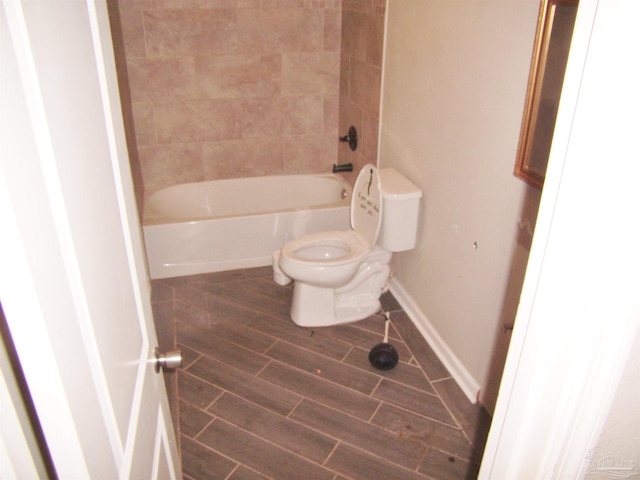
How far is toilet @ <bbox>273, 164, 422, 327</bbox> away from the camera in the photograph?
267 cm

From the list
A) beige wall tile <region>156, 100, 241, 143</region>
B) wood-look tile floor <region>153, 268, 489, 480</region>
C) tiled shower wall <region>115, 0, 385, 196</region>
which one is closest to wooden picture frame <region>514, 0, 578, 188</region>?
wood-look tile floor <region>153, 268, 489, 480</region>

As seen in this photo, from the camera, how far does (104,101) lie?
937mm

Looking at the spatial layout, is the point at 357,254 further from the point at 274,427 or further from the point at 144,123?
the point at 144,123

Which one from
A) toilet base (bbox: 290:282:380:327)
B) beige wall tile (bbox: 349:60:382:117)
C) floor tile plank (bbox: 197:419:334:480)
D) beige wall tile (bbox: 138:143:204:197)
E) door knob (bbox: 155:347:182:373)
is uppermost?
beige wall tile (bbox: 349:60:382:117)

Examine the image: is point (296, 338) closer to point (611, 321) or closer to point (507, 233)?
point (507, 233)

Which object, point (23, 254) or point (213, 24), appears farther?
point (213, 24)

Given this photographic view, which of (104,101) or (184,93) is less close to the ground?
(104,101)

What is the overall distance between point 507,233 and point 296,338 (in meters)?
1.32

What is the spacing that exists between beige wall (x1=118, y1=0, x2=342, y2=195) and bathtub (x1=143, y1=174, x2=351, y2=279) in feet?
0.49

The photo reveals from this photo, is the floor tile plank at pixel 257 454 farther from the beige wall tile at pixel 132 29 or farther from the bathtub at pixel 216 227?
the beige wall tile at pixel 132 29

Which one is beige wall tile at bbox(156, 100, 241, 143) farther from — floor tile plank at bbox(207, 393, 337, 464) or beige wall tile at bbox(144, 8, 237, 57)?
floor tile plank at bbox(207, 393, 337, 464)

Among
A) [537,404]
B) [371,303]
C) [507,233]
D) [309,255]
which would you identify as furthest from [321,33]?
[537,404]

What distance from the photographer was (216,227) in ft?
11.1

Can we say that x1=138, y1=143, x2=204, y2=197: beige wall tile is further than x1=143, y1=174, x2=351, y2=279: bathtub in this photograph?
Yes
